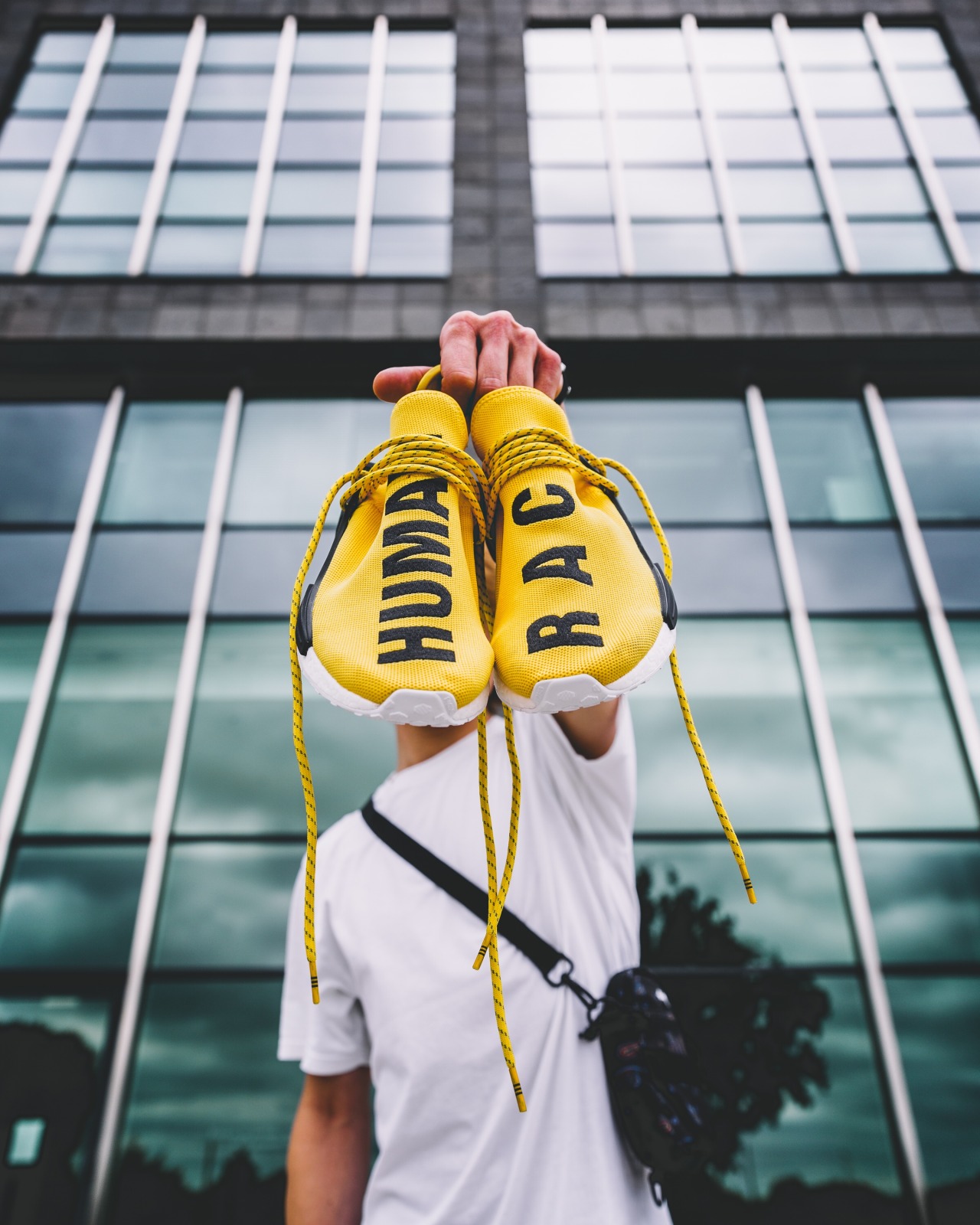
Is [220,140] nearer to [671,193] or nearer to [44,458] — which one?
[44,458]

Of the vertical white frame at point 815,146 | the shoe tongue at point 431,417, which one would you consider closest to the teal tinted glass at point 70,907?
the shoe tongue at point 431,417

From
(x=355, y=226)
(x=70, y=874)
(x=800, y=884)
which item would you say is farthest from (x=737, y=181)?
(x=70, y=874)

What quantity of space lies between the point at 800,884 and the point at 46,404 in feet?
23.0

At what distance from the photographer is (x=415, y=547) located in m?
1.01

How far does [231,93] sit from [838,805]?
869 cm

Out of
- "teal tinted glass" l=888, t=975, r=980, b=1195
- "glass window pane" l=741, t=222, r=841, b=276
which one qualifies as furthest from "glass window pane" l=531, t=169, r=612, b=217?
"teal tinted glass" l=888, t=975, r=980, b=1195

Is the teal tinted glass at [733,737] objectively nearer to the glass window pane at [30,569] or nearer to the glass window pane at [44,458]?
the glass window pane at [30,569]

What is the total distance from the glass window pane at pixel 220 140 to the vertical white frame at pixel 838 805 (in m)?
5.44

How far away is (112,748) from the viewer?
4.93 meters

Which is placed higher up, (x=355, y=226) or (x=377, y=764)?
(x=355, y=226)

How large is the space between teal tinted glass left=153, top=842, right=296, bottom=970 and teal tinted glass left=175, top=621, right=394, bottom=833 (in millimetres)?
150

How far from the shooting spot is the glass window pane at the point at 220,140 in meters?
7.01

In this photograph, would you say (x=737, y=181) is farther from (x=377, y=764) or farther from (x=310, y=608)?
(x=310, y=608)

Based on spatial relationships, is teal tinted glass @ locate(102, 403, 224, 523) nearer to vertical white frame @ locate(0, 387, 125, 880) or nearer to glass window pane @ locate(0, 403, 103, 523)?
vertical white frame @ locate(0, 387, 125, 880)
